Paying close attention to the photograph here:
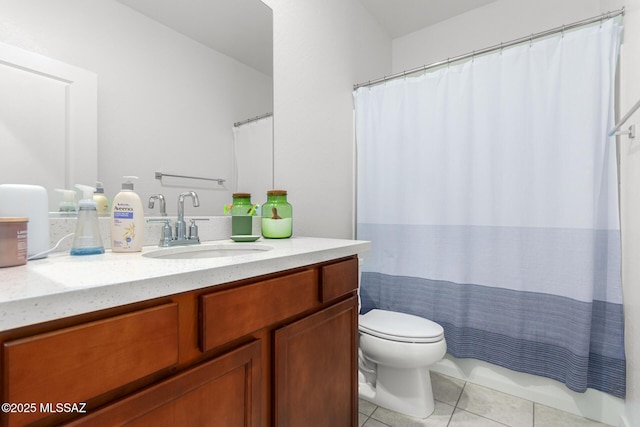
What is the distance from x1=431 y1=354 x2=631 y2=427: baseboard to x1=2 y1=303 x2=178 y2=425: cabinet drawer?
1791 millimetres

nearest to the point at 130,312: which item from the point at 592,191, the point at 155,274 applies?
the point at 155,274

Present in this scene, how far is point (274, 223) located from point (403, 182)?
37.8 inches

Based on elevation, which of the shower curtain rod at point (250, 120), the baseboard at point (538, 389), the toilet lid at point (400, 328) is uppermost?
the shower curtain rod at point (250, 120)

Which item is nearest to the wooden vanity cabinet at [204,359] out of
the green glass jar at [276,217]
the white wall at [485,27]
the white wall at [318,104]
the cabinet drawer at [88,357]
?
the cabinet drawer at [88,357]

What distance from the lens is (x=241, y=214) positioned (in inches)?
53.2

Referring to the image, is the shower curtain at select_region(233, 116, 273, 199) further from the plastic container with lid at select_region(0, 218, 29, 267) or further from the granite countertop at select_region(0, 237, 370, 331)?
the plastic container with lid at select_region(0, 218, 29, 267)

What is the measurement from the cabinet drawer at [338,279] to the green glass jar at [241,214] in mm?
481

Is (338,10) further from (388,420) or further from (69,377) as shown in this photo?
(388,420)

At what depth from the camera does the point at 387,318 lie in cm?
165

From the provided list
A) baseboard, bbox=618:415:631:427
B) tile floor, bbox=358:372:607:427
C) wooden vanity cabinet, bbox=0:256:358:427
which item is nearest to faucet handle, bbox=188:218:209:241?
wooden vanity cabinet, bbox=0:256:358:427

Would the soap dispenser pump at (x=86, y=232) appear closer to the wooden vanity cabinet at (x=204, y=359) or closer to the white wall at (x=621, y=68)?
the wooden vanity cabinet at (x=204, y=359)

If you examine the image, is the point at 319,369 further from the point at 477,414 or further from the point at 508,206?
the point at 508,206

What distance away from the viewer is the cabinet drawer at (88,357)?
0.40 metres

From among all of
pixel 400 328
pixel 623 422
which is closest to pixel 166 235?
pixel 400 328
